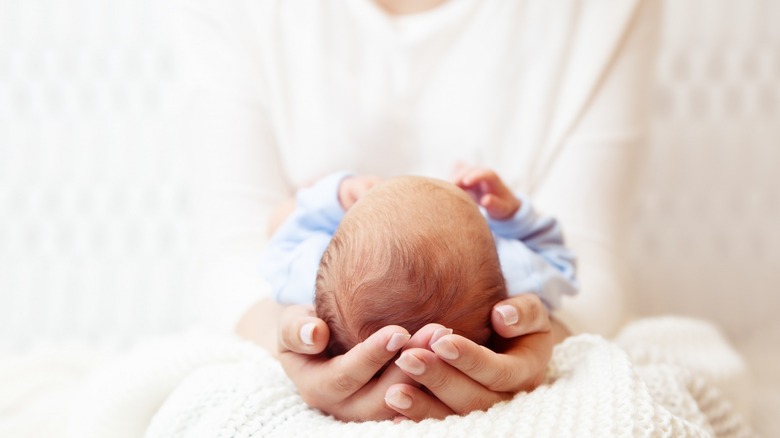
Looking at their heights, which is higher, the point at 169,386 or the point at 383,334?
the point at 383,334

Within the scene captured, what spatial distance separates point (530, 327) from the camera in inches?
29.7

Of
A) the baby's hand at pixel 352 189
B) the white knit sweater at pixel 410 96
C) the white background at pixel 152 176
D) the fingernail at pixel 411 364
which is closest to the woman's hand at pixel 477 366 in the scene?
the fingernail at pixel 411 364

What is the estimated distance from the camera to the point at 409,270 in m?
0.70

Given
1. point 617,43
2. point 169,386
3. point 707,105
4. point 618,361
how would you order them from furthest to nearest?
point 707,105, point 617,43, point 169,386, point 618,361

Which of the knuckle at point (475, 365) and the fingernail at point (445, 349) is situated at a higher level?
the fingernail at point (445, 349)

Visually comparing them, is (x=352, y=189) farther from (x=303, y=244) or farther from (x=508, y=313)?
(x=508, y=313)

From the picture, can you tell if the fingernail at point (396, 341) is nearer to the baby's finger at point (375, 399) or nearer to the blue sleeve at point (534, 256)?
the baby's finger at point (375, 399)

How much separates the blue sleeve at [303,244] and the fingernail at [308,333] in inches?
6.3

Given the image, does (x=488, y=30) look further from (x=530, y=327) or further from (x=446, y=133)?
(x=530, y=327)

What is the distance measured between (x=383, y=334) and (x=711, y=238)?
58.8 inches

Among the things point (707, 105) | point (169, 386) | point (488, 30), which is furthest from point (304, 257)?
point (707, 105)

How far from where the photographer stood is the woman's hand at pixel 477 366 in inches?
25.9

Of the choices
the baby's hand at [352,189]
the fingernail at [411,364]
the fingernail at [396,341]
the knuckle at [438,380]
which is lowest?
the knuckle at [438,380]

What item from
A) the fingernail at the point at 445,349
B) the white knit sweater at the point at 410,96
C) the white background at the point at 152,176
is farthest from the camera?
the white background at the point at 152,176
